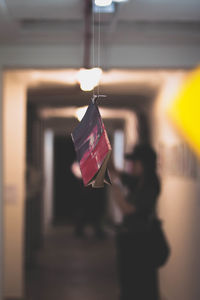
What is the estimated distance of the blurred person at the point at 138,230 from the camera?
11.8 feet

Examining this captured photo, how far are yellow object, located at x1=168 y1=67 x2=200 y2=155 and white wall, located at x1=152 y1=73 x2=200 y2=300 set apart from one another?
2.93 m

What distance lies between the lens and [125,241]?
146 inches

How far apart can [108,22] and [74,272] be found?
14.2 ft

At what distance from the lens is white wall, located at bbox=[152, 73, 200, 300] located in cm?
402

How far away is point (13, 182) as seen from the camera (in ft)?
17.0

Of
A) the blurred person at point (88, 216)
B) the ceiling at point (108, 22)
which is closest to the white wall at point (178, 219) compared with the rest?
the ceiling at point (108, 22)

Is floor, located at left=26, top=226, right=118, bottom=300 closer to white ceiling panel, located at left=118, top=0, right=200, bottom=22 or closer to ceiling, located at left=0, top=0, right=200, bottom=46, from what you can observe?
ceiling, located at left=0, top=0, right=200, bottom=46

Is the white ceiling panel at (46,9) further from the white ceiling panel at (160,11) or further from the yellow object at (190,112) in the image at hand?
the yellow object at (190,112)

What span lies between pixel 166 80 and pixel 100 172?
4070mm

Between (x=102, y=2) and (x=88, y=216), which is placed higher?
(x=102, y=2)

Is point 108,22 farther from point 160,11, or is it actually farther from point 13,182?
point 13,182

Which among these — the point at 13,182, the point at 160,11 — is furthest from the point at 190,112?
the point at 13,182

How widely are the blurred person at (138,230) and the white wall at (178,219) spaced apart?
1.29 feet

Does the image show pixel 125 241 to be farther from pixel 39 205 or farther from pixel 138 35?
pixel 39 205
